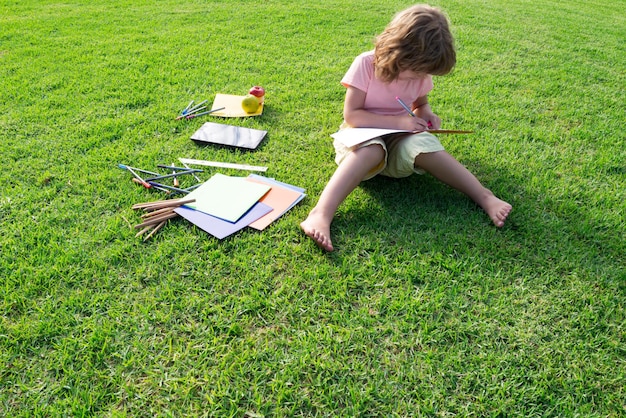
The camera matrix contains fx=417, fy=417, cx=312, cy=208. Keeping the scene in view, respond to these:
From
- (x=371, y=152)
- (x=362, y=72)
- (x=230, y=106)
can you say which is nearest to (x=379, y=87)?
(x=362, y=72)

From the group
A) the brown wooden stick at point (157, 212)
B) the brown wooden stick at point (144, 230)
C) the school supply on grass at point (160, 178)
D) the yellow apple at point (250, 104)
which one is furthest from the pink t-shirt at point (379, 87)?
the brown wooden stick at point (144, 230)

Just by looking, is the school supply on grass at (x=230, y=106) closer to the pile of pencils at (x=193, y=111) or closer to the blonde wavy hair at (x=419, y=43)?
the pile of pencils at (x=193, y=111)

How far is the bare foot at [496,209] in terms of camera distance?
2.32 metres

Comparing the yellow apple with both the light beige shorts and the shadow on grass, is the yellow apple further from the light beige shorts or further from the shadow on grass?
the shadow on grass

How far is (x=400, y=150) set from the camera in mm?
2469

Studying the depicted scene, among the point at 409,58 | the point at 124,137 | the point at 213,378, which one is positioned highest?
the point at 409,58

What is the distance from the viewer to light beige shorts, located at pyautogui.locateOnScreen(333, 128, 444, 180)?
7.89 ft

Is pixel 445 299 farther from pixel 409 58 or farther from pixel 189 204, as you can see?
pixel 189 204

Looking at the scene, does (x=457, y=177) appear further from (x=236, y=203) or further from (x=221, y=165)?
(x=221, y=165)

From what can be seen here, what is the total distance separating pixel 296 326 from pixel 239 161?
1397 millimetres

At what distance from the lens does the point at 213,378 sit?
159 centimetres

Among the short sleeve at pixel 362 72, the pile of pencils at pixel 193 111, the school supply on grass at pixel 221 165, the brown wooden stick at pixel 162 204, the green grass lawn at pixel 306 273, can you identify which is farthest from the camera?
the pile of pencils at pixel 193 111

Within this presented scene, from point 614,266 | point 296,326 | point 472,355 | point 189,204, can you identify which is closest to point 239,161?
point 189,204


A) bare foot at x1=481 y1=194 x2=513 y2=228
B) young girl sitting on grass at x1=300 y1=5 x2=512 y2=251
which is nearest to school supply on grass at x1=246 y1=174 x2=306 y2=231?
young girl sitting on grass at x1=300 y1=5 x2=512 y2=251
